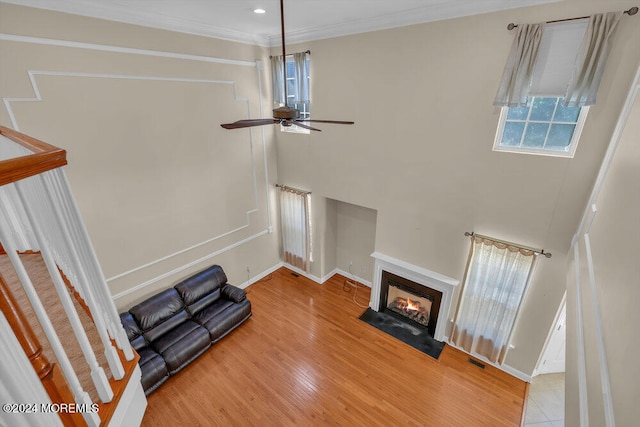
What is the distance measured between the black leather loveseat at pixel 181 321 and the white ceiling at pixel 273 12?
12.9ft

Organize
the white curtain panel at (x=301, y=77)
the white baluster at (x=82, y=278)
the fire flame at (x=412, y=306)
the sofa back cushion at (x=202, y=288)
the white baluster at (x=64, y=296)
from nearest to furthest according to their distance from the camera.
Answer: the white baluster at (x=64, y=296) → the white baluster at (x=82, y=278) → the sofa back cushion at (x=202, y=288) → the white curtain panel at (x=301, y=77) → the fire flame at (x=412, y=306)

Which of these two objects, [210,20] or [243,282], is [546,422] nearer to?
[243,282]

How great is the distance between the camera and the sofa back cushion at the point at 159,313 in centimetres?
432

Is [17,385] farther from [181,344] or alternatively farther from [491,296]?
[491,296]

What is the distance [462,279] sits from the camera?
4.32m

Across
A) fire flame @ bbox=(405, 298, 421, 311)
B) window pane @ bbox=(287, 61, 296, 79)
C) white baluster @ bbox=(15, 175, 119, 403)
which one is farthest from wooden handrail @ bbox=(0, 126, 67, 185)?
fire flame @ bbox=(405, 298, 421, 311)

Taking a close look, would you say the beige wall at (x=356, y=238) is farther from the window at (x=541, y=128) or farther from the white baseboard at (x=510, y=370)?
the window at (x=541, y=128)

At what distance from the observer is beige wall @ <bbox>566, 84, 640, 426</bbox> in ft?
3.64

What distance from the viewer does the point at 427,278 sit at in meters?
4.71

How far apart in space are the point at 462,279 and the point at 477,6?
354cm

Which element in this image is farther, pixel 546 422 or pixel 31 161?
pixel 546 422

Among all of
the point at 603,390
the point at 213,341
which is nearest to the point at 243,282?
the point at 213,341

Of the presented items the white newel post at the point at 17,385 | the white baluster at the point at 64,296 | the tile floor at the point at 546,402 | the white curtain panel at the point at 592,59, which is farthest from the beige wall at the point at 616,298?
the tile floor at the point at 546,402

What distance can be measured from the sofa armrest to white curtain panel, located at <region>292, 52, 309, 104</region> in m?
3.69
